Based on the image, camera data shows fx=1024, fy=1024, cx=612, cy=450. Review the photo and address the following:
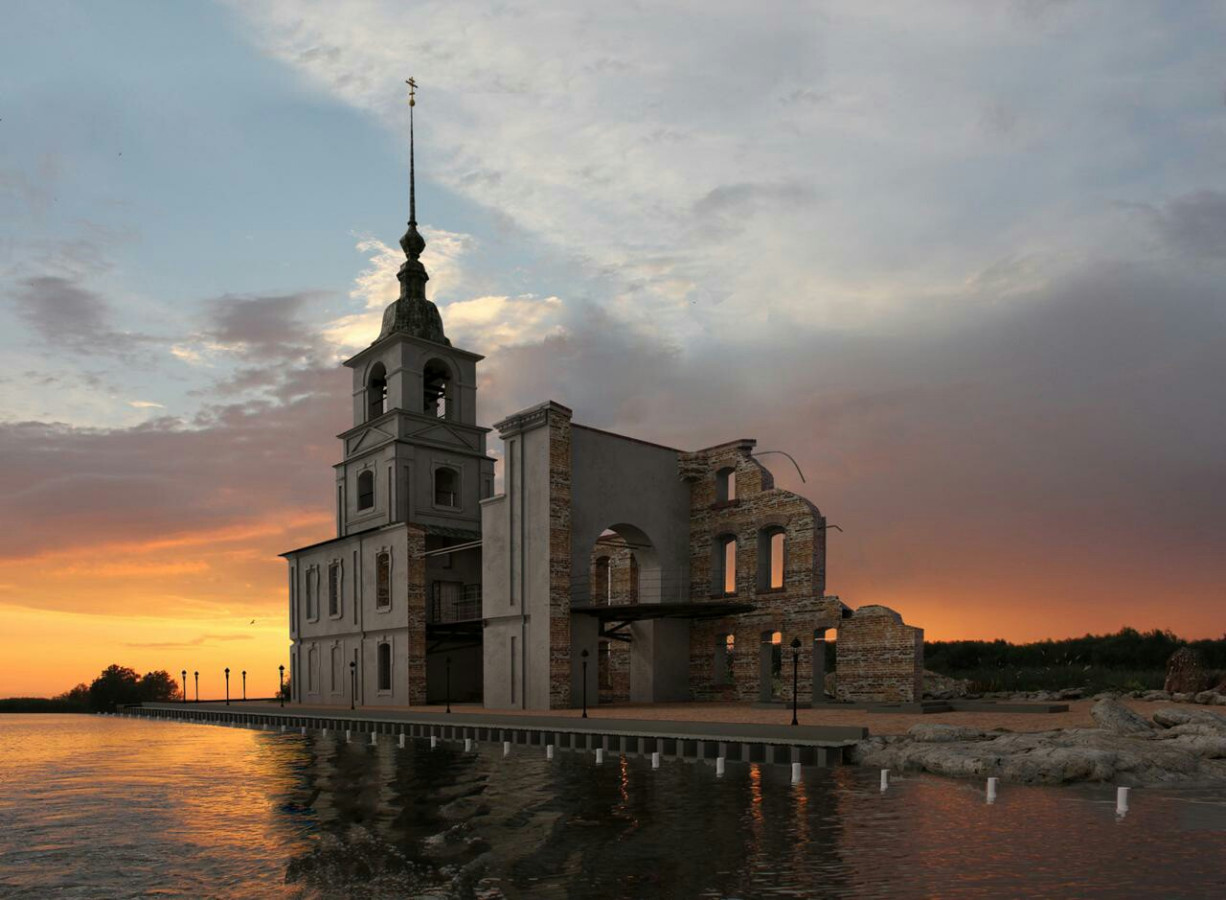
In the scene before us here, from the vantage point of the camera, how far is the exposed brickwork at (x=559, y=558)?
130 feet

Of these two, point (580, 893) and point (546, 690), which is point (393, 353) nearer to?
point (546, 690)

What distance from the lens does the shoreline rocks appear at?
21.5 m

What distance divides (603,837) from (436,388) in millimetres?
42279

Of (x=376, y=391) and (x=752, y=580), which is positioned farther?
(x=376, y=391)

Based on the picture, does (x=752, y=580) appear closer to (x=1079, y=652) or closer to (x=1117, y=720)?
(x=1117, y=720)

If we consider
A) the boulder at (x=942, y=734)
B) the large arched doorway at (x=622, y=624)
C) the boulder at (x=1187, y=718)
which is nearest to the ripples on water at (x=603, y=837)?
the boulder at (x=942, y=734)

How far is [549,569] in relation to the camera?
40.0 meters

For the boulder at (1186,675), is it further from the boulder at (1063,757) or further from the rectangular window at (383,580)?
the rectangular window at (383,580)

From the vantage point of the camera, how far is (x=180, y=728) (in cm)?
5600

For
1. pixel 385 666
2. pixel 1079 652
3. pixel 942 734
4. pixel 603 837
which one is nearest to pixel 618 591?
pixel 385 666

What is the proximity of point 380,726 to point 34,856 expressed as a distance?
24615mm

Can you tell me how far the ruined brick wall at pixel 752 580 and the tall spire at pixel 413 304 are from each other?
18.8 metres

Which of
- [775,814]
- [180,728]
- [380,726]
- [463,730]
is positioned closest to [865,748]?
[775,814]

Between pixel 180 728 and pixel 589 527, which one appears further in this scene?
pixel 180 728
